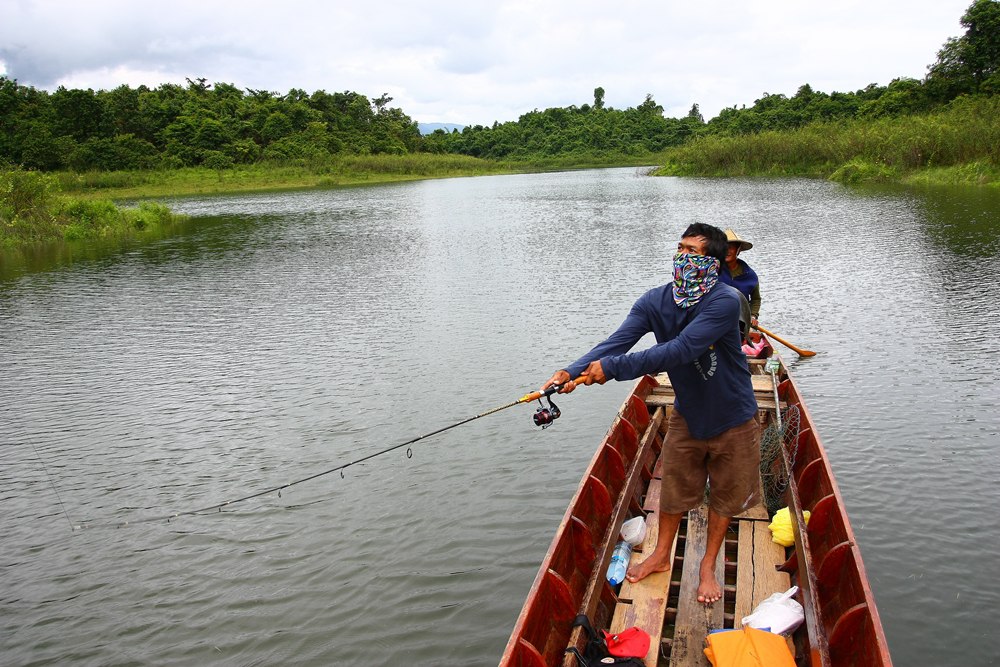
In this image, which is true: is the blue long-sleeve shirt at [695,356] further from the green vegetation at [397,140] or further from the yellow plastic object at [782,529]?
the green vegetation at [397,140]

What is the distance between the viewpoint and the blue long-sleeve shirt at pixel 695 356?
3.93m

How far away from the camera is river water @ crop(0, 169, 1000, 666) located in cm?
598

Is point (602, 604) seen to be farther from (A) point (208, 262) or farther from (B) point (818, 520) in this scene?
(A) point (208, 262)

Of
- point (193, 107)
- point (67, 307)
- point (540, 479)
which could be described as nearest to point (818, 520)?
point (540, 479)

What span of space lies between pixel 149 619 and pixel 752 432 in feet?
17.2

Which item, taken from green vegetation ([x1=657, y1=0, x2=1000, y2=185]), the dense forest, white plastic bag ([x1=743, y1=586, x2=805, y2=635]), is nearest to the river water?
white plastic bag ([x1=743, y1=586, x2=805, y2=635])

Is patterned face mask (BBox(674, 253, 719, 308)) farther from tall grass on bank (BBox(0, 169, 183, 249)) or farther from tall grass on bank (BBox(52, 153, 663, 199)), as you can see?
tall grass on bank (BBox(52, 153, 663, 199))

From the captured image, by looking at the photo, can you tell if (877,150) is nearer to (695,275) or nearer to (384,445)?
(384,445)

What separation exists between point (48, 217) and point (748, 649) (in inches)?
1399

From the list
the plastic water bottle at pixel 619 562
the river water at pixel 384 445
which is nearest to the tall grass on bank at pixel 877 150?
the river water at pixel 384 445

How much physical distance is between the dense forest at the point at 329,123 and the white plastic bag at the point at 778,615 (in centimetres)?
4957

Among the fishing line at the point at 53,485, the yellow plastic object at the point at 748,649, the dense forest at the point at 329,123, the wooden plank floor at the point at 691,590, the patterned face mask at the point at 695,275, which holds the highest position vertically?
the dense forest at the point at 329,123

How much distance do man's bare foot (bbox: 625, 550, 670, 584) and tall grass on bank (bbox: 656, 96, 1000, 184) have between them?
3481 cm

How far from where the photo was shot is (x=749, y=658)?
381 centimetres
